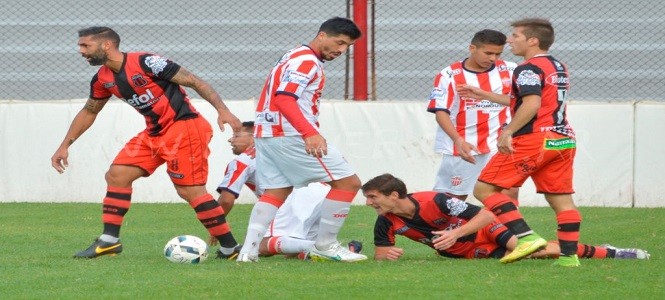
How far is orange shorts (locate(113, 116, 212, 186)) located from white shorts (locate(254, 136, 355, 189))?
2.10 feet

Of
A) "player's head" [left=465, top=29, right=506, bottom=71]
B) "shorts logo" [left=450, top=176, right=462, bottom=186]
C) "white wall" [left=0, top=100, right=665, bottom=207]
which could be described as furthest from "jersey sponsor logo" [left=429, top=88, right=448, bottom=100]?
"white wall" [left=0, top=100, right=665, bottom=207]

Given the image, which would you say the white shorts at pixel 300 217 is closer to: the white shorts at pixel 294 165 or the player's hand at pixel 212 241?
the player's hand at pixel 212 241

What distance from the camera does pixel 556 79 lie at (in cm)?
754

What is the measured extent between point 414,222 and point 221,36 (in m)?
6.60

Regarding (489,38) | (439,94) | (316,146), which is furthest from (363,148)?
(316,146)

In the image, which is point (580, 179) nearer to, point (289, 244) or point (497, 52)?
point (497, 52)

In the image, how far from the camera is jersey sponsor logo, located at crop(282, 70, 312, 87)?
306 inches

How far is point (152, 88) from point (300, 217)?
55.5 inches

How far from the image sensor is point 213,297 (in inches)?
253

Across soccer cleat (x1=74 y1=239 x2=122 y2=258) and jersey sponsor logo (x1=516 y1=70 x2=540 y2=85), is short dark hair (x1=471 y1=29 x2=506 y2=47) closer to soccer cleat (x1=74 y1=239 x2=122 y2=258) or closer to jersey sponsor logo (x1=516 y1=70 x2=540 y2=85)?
jersey sponsor logo (x1=516 y1=70 x2=540 y2=85)

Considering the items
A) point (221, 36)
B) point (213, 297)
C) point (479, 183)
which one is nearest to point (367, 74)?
point (221, 36)

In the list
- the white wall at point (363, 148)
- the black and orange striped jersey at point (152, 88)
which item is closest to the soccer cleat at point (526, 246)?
the black and orange striped jersey at point (152, 88)

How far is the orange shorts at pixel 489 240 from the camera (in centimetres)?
814

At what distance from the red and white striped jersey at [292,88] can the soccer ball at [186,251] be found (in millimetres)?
827
